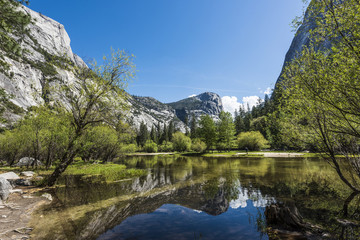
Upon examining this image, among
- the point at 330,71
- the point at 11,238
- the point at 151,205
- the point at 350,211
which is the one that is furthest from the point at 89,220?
the point at 350,211

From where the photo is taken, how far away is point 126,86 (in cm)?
1767

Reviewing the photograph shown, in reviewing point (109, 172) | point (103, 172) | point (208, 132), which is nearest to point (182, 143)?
point (208, 132)

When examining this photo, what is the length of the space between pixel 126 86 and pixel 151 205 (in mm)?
11651

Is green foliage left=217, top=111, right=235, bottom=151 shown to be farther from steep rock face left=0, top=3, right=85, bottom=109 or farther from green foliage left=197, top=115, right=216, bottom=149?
steep rock face left=0, top=3, right=85, bottom=109

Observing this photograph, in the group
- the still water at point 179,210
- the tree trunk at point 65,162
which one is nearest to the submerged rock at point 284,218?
the still water at point 179,210

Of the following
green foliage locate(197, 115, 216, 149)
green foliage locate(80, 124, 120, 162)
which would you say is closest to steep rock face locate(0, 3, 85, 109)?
green foliage locate(80, 124, 120, 162)

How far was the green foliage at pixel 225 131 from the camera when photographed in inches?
2918

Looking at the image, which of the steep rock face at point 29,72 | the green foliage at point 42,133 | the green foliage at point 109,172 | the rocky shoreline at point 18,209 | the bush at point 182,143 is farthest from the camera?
the bush at point 182,143

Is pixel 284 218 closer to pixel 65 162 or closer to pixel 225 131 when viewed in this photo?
pixel 65 162

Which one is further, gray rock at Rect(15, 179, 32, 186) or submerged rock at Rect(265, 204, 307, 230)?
gray rock at Rect(15, 179, 32, 186)

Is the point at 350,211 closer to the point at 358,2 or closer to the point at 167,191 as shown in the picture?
the point at 358,2

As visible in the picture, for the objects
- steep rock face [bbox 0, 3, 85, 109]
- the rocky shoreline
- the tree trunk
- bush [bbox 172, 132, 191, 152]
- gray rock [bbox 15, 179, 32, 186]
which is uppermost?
steep rock face [bbox 0, 3, 85, 109]

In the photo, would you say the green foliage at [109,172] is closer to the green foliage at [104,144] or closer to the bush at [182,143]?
the green foliage at [104,144]

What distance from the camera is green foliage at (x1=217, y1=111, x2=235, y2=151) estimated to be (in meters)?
74.1
